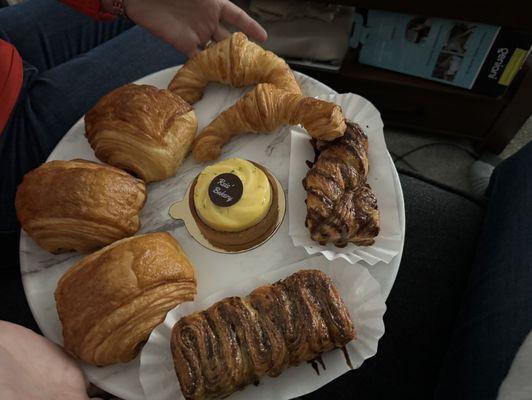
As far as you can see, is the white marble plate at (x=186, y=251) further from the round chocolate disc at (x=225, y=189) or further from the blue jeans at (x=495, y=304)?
the blue jeans at (x=495, y=304)

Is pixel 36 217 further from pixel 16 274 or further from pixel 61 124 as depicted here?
pixel 16 274

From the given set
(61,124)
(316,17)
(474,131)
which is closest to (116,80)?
(61,124)

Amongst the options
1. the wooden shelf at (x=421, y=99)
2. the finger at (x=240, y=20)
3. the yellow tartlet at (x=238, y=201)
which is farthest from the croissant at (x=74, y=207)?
the wooden shelf at (x=421, y=99)

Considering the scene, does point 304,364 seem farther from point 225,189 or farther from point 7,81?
point 7,81

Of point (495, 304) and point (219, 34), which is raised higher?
point (219, 34)


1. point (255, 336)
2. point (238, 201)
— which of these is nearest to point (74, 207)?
point (238, 201)

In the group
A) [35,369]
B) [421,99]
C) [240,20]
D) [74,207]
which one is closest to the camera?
[35,369]

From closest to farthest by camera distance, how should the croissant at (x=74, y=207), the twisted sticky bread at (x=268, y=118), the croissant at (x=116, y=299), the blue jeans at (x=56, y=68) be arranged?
the croissant at (x=116, y=299) → the croissant at (x=74, y=207) → the twisted sticky bread at (x=268, y=118) → the blue jeans at (x=56, y=68)
